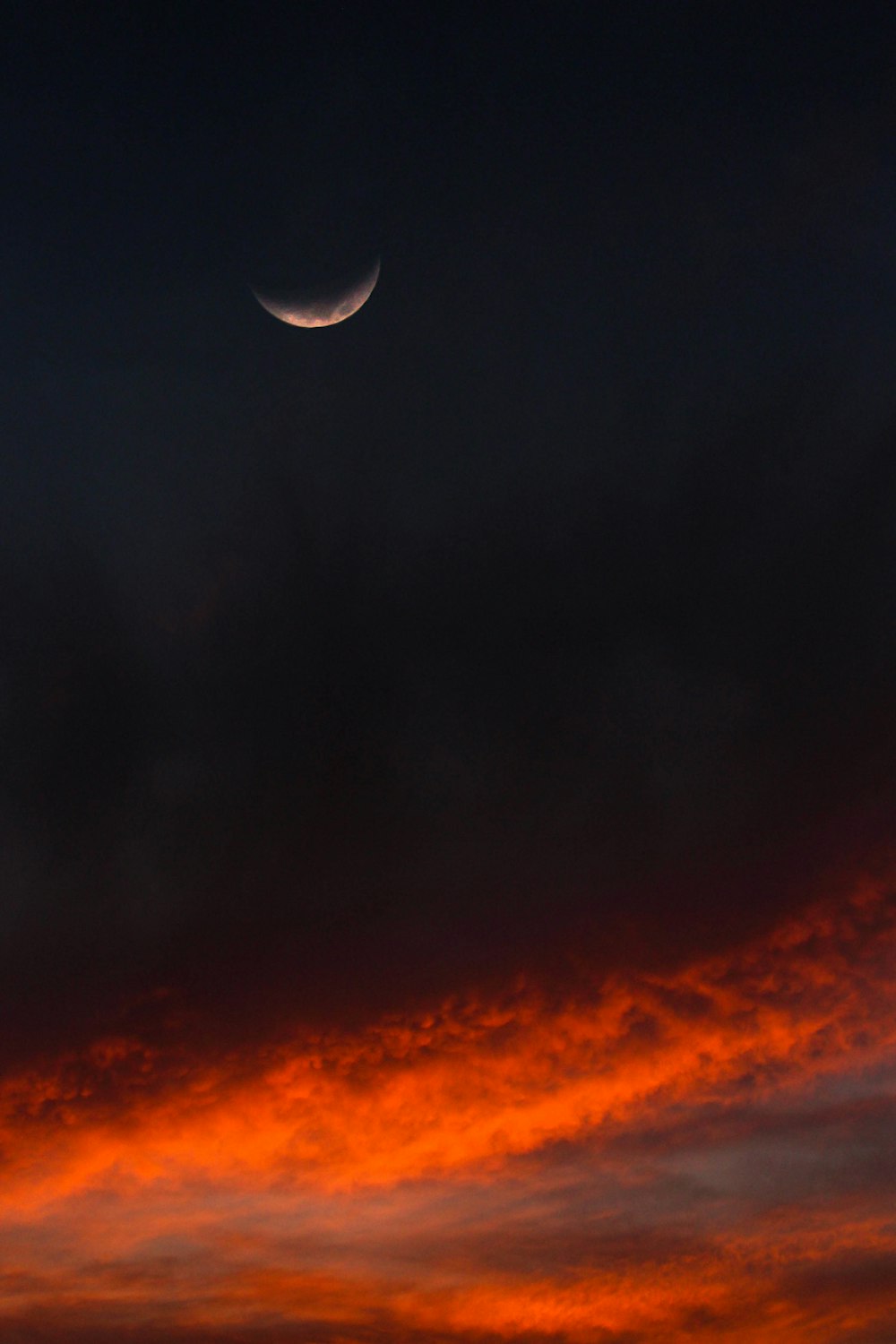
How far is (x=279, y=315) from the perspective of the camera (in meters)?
54.9

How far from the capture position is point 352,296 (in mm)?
56000

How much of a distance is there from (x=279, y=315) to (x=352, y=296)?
5648mm
